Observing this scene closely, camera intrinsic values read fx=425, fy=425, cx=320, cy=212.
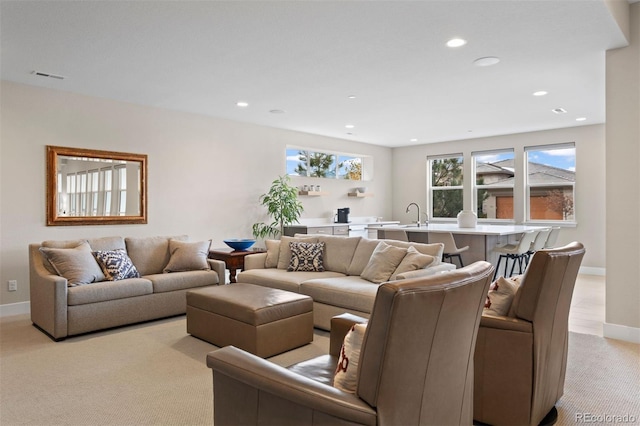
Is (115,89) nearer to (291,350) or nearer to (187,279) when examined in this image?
(187,279)

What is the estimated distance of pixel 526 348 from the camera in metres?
2.06

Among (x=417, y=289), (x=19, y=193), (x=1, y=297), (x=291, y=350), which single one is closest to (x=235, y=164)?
(x=19, y=193)

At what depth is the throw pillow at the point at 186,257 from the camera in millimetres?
4809

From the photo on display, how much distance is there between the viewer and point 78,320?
3.85 m

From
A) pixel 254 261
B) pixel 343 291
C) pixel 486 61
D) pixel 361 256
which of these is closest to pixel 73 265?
pixel 254 261

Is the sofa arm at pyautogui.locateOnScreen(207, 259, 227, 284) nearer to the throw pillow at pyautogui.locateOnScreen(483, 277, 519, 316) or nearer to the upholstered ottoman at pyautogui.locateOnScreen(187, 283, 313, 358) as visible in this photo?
the upholstered ottoman at pyautogui.locateOnScreen(187, 283, 313, 358)

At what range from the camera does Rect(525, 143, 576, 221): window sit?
24.8 ft

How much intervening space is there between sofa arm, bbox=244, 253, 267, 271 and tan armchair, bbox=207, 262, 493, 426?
3328mm

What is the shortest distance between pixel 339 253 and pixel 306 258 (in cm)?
37

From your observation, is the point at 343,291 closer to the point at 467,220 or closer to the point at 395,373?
the point at 395,373

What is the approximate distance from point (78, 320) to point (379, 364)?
3537 mm

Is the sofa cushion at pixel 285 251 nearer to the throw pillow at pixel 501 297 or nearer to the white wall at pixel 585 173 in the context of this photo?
the throw pillow at pixel 501 297

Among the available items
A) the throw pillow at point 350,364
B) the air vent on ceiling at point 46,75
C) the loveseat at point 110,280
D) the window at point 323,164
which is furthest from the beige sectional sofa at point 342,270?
the window at point 323,164

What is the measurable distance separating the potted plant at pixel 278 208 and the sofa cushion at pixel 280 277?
2141mm
